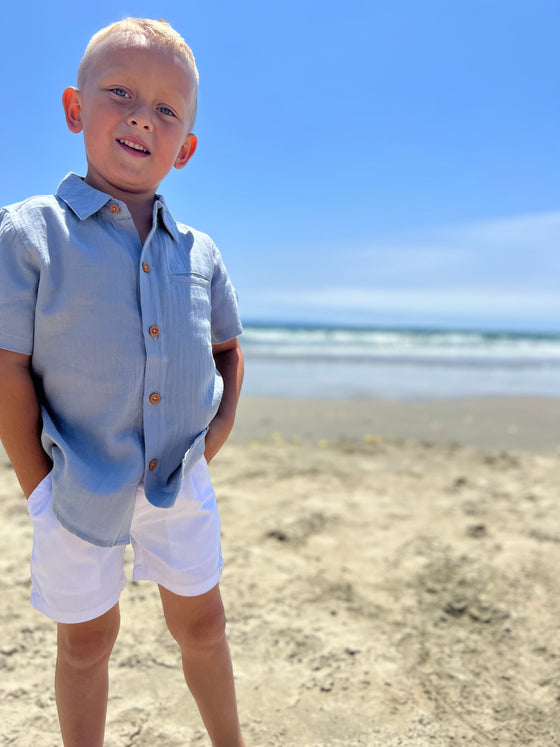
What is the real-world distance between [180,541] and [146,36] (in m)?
1.27

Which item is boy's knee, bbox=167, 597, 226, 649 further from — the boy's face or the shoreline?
the shoreline

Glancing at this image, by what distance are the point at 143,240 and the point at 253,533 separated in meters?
2.33

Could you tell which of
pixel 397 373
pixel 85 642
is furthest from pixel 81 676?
pixel 397 373

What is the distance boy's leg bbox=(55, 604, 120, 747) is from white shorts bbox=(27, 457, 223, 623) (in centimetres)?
7

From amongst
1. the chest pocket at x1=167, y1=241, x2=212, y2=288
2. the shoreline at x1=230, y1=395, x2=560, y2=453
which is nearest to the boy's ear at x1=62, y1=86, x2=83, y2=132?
the chest pocket at x1=167, y1=241, x2=212, y2=288

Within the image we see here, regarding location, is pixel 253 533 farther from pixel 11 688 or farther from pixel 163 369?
pixel 163 369

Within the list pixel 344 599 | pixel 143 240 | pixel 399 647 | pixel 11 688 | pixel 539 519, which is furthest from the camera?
pixel 539 519

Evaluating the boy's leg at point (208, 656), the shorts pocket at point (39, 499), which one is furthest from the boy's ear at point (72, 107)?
the boy's leg at point (208, 656)

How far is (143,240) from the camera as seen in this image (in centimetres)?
156

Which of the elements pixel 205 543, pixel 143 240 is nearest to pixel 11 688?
pixel 205 543

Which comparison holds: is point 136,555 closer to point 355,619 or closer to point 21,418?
point 21,418

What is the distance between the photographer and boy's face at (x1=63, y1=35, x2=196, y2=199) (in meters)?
1.49

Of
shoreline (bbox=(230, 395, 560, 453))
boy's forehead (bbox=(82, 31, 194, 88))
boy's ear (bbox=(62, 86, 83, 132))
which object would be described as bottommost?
shoreline (bbox=(230, 395, 560, 453))

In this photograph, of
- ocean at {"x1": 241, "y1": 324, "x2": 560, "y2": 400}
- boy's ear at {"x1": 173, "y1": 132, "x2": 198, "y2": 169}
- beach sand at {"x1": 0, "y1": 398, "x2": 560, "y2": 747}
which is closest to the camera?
boy's ear at {"x1": 173, "y1": 132, "x2": 198, "y2": 169}
